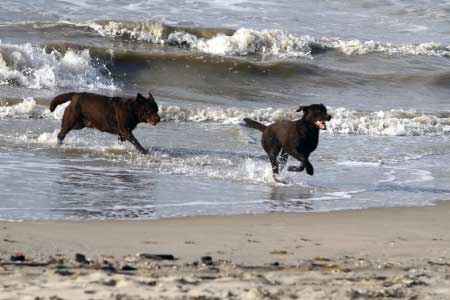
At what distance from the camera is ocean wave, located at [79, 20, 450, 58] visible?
83.7 feet

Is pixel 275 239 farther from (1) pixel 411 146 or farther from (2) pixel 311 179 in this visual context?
(1) pixel 411 146

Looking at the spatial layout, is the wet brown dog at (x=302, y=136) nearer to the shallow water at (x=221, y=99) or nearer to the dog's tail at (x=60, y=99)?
the shallow water at (x=221, y=99)

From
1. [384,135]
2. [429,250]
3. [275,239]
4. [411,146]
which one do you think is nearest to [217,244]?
[275,239]

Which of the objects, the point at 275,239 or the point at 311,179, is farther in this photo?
the point at 311,179

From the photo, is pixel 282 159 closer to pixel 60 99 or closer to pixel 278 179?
pixel 278 179

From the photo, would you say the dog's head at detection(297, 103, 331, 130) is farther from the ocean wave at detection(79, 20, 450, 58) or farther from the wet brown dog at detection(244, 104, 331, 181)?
the ocean wave at detection(79, 20, 450, 58)

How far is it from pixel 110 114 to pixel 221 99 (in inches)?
254

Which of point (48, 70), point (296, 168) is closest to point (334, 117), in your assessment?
point (296, 168)

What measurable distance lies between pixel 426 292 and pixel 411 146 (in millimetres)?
8897

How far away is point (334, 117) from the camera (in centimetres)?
1662

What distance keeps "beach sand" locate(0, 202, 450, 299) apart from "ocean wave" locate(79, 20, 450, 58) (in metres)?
16.2

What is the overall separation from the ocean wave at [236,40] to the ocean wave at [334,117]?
8.19 m

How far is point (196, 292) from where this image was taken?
5.74 m

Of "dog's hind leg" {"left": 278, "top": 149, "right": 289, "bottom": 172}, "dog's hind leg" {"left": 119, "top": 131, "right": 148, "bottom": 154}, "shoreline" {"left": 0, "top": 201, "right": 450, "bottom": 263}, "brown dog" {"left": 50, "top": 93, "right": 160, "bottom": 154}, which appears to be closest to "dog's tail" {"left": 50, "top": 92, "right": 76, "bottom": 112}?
"brown dog" {"left": 50, "top": 93, "right": 160, "bottom": 154}
